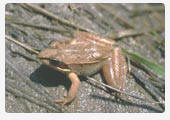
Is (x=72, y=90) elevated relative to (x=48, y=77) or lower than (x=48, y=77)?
lower

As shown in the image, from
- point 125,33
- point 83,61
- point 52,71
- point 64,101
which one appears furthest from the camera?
point 125,33

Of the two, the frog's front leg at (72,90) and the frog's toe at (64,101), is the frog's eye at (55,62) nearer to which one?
the frog's front leg at (72,90)

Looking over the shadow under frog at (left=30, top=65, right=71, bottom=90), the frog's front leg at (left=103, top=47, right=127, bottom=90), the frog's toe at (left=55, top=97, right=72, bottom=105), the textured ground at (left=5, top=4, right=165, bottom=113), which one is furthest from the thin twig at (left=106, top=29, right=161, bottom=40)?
the frog's toe at (left=55, top=97, right=72, bottom=105)

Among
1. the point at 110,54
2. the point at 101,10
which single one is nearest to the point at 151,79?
the point at 110,54

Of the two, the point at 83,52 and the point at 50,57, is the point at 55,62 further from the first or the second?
the point at 83,52

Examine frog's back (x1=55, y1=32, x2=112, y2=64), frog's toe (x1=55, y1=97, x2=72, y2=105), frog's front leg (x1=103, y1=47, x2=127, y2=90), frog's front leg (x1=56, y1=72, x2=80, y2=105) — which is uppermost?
frog's back (x1=55, y1=32, x2=112, y2=64)

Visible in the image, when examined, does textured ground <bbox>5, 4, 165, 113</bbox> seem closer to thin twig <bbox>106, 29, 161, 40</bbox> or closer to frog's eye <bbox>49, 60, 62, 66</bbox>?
thin twig <bbox>106, 29, 161, 40</bbox>

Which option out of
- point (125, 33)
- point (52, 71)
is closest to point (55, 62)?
point (52, 71)
